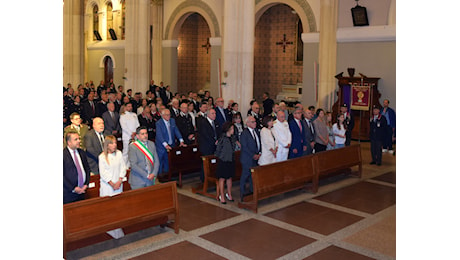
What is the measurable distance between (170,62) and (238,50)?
12.1 m

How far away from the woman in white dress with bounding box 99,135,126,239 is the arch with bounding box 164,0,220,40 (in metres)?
16.4

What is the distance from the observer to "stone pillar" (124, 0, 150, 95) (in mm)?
18516

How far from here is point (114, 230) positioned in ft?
23.1

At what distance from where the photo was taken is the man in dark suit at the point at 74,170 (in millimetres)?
6605

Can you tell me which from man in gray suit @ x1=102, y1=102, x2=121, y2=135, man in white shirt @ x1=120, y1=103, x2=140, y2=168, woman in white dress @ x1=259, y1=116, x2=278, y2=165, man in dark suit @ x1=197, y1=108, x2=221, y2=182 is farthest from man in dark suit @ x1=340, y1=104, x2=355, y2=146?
man in gray suit @ x1=102, y1=102, x2=121, y2=135

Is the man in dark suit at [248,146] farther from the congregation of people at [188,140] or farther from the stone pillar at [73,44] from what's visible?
the stone pillar at [73,44]

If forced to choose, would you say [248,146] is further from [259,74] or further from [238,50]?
[259,74]

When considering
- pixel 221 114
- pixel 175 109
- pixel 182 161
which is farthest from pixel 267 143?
pixel 175 109

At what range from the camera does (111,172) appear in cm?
685

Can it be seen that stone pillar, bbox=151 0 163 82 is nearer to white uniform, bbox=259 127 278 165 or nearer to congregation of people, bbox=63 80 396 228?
congregation of people, bbox=63 80 396 228

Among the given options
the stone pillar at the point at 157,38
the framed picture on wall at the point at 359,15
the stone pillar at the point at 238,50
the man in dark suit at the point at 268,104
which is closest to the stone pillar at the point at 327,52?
the framed picture on wall at the point at 359,15
